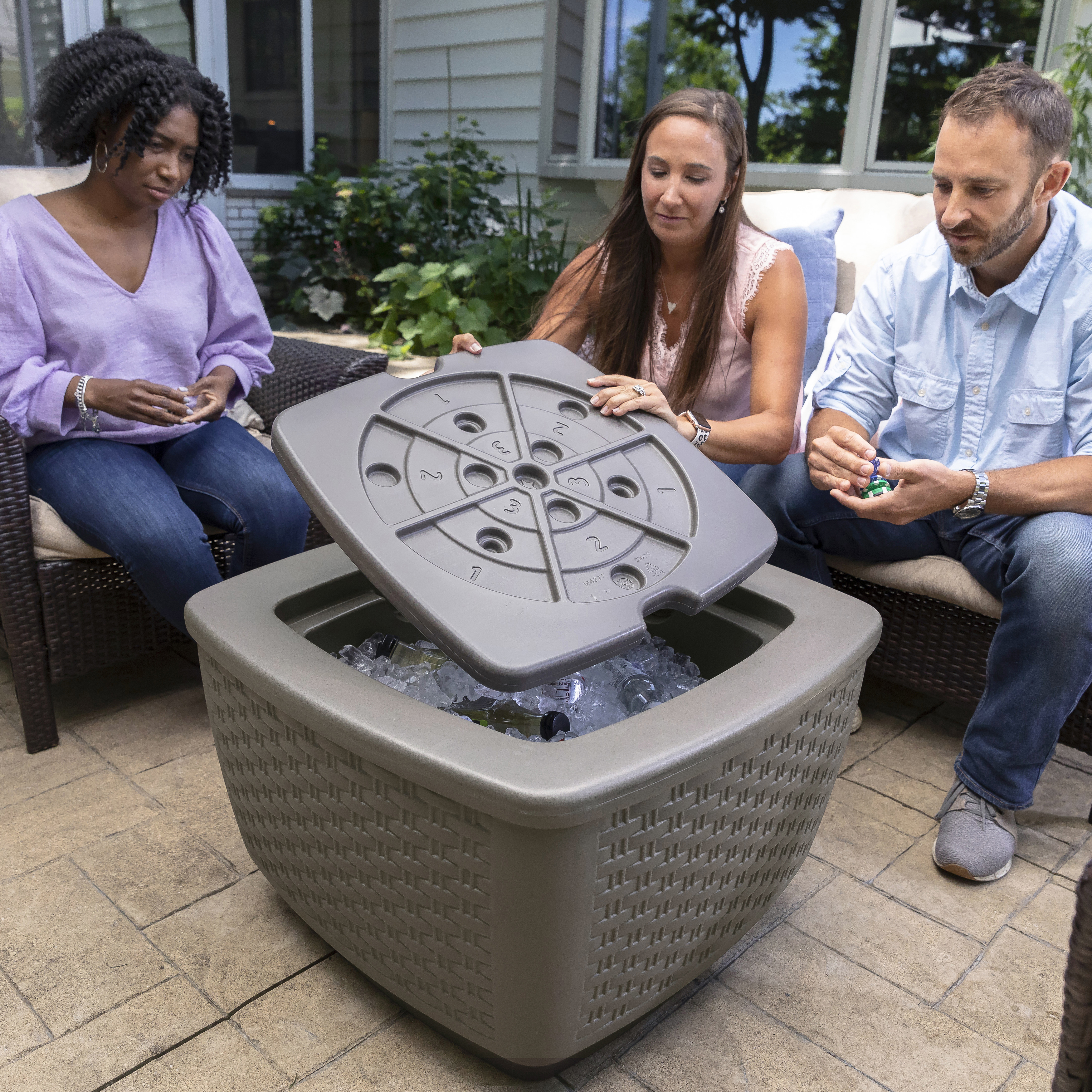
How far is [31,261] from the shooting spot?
1780 millimetres

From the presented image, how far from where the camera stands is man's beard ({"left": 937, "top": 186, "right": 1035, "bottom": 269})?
1.59m

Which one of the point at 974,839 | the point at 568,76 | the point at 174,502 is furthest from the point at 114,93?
the point at 568,76

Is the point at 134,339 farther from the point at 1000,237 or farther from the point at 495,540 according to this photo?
the point at 1000,237

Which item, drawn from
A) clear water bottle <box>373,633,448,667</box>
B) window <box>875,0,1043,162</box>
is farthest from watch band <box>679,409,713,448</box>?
window <box>875,0,1043,162</box>

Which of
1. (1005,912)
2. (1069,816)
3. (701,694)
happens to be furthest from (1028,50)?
(701,694)

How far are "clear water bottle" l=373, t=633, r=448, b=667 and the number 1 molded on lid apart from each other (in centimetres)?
26

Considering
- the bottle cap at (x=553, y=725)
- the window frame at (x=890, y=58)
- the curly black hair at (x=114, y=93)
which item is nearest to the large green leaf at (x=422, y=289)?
the window frame at (x=890, y=58)

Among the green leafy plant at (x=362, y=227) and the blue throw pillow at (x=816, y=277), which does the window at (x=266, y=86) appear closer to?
the green leafy plant at (x=362, y=227)

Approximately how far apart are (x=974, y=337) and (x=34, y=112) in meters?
1.88

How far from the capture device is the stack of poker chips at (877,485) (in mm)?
1593

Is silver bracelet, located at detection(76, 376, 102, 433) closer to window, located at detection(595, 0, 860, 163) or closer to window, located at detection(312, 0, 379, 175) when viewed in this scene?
window, located at detection(595, 0, 860, 163)

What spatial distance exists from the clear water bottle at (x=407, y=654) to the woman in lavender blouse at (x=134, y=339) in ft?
2.16

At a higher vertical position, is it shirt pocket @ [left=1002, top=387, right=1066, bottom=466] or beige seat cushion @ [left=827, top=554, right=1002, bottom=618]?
shirt pocket @ [left=1002, top=387, right=1066, bottom=466]

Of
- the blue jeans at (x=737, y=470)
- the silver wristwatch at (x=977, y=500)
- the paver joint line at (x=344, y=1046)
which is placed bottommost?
the paver joint line at (x=344, y=1046)
